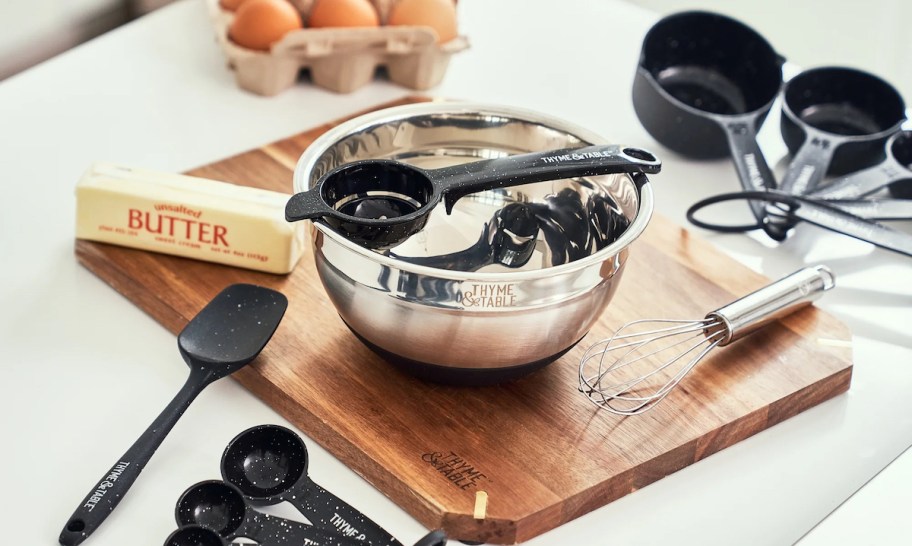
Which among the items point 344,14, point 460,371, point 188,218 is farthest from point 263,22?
point 460,371

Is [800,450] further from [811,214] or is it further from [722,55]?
[722,55]

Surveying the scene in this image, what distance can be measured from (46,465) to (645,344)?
0.48 m

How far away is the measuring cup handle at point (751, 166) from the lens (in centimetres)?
106

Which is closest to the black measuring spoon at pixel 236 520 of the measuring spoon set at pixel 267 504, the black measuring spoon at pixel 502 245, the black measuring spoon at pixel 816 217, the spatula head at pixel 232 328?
the measuring spoon set at pixel 267 504

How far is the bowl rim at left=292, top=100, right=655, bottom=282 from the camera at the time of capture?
27.0 inches

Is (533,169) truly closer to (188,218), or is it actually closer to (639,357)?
(639,357)

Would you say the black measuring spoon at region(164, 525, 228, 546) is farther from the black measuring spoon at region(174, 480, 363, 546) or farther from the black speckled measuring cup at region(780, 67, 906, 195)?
the black speckled measuring cup at region(780, 67, 906, 195)

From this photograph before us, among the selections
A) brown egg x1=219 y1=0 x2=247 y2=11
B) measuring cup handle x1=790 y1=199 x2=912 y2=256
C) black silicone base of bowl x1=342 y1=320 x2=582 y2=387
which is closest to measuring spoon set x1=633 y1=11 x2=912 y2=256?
measuring cup handle x1=790 y1=199 x2=912 y2=256

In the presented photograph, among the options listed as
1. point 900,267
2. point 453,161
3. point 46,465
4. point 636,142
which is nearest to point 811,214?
point 900,267

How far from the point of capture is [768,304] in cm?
88

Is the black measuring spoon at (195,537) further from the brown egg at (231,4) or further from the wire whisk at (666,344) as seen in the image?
the brown egg at (231,4)

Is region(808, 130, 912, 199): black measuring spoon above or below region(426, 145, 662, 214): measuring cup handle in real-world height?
below

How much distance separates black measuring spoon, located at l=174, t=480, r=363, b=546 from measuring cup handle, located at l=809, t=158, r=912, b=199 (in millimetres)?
661

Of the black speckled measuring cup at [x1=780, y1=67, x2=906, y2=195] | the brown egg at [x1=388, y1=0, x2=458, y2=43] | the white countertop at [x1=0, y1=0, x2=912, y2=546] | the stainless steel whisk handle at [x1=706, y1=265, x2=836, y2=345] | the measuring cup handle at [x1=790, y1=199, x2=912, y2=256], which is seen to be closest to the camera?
the white countertop at [x1=0, y1=0, x2=912, y2=546]
